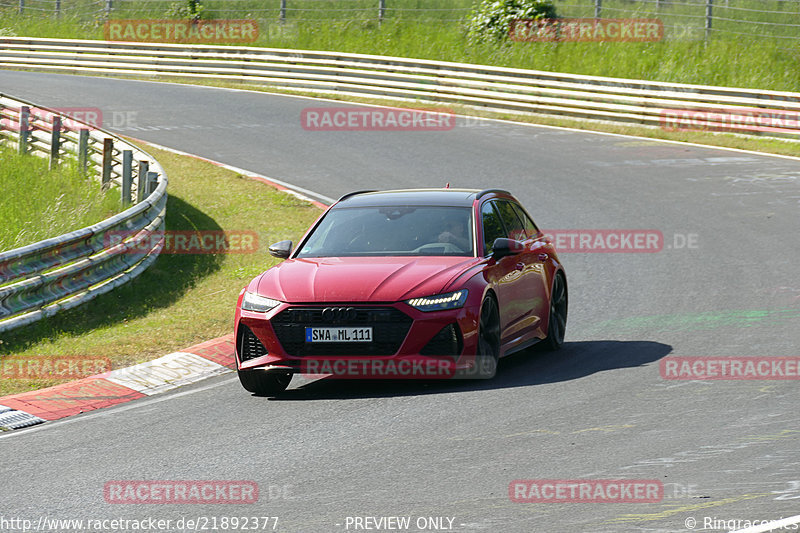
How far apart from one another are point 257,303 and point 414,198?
208 centimetres

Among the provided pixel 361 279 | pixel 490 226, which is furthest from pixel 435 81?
pixel 361 279

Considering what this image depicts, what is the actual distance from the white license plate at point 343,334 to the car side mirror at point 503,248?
1.54m

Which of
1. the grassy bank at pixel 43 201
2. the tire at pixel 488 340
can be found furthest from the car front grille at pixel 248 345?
the grassy bank at pixel 43 201

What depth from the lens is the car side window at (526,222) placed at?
1157cm

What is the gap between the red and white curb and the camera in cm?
912

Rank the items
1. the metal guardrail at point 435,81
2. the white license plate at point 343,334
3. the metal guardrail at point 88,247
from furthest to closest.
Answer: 1. the metal guardrail at point 435,81
2. the metal guardrail at point 88,247
3. the white license plate at point 343,334

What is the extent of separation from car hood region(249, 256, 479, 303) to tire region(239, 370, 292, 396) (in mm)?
619

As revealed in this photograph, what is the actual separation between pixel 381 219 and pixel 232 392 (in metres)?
2.01

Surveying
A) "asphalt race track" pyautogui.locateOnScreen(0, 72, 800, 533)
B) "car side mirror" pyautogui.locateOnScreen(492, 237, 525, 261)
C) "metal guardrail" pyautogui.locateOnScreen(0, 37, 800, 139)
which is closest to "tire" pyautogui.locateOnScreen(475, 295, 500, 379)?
"asphalt race track" pyautogui.locateOnScreen(0, 72, 800, 533)

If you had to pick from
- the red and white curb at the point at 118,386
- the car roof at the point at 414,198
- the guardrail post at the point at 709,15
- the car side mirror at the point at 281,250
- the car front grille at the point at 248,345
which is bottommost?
the red and white curb at the point at 118,386

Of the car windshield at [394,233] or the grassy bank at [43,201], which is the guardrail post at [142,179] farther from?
the car windshield at [394,233]

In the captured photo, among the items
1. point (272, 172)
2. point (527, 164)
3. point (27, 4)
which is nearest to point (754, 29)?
point (527, 164)

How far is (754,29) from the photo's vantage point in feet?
104

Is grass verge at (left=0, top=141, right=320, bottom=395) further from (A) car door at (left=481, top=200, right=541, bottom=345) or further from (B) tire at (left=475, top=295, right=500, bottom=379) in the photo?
(B) tire at (left=475, top=295, right=500, bottom=379)
